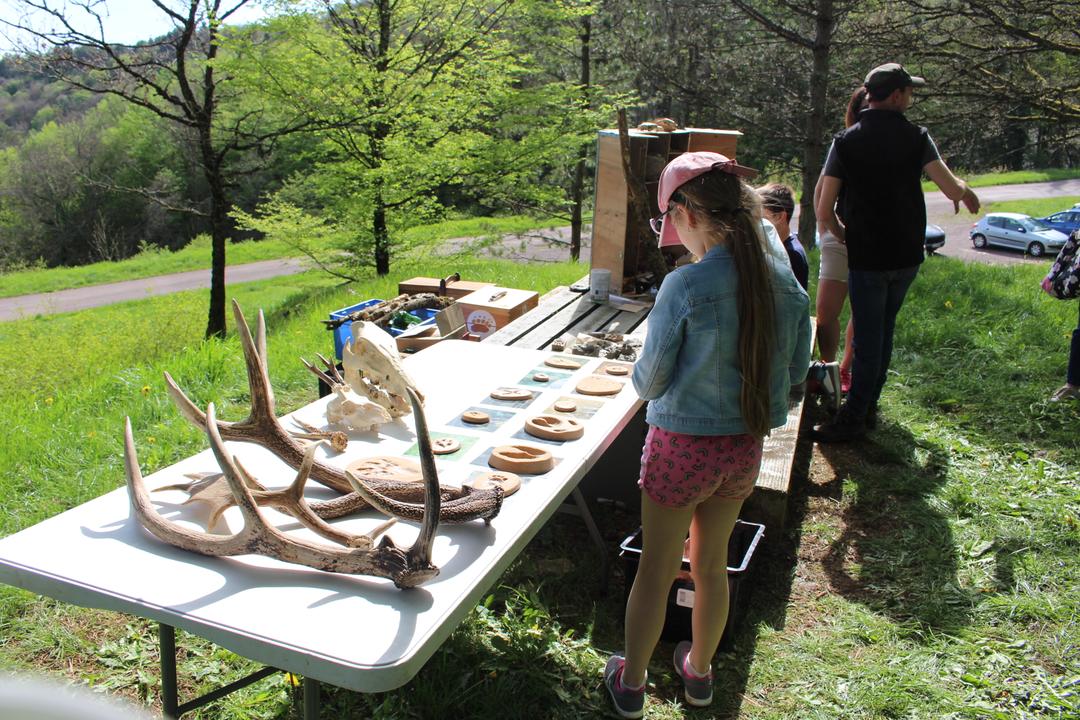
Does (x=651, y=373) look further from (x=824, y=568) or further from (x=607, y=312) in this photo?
(x=607, y=312)

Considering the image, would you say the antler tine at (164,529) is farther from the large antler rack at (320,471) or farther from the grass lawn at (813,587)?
the grass lawn at (813,587)

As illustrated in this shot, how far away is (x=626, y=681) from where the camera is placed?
275 cm

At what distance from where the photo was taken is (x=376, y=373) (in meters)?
3.27

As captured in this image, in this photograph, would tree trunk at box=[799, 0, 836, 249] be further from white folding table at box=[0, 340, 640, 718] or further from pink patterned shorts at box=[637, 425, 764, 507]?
white folding table at box=[0, 340, 640, 718]

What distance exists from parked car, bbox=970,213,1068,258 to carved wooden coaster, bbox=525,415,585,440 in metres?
20.0

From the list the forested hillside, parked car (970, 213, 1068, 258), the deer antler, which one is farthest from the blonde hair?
parked car (970, 213, 1068, 258)

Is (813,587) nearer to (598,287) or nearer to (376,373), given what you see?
(376,373)

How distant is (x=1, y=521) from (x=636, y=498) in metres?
3.17

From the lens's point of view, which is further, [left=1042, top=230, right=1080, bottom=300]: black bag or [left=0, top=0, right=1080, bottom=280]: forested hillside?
[left=0, top=0, right=1080, bottom=280]: forested hillside

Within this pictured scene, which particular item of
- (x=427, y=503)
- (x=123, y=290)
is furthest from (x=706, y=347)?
(x=123, y=290)

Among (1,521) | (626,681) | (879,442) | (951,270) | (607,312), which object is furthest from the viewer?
(951,270)

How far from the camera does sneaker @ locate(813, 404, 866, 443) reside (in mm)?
5109

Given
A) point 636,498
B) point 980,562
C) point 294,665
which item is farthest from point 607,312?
point 294,665

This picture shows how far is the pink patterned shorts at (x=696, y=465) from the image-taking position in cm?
241
